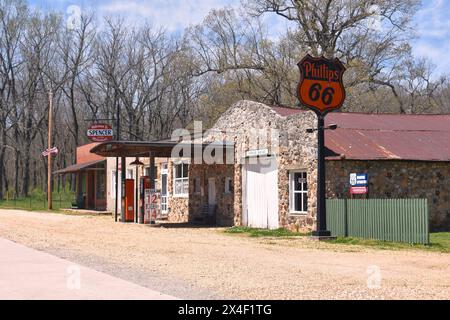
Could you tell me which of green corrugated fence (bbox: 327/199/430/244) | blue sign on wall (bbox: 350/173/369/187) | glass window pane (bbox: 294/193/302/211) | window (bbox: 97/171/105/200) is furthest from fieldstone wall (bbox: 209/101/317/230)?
window (bbox: 97/171/105/200)

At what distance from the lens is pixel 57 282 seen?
11117 mm

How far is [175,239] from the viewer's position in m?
21.2

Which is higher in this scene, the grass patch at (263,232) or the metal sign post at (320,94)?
the metal sign post at (320,94)

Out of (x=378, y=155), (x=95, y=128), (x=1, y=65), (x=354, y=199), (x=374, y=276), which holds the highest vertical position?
(x=1, y=65)

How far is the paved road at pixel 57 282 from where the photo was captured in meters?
9.84

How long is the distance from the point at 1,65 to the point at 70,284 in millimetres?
59192

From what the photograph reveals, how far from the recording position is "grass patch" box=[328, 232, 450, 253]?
18047 millimetres

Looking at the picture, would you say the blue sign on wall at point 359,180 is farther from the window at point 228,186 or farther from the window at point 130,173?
the window at point 130,173

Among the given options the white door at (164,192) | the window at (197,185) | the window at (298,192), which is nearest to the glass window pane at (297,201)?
the window at (298,192)

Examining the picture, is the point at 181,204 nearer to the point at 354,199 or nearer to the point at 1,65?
the point at 354,199

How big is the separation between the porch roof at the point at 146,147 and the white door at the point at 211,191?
1.55 metres

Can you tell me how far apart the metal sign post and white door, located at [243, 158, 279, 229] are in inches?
177

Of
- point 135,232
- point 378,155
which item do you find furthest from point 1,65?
point 378,155

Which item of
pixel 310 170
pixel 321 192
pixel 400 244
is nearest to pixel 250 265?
pixel 400 244
